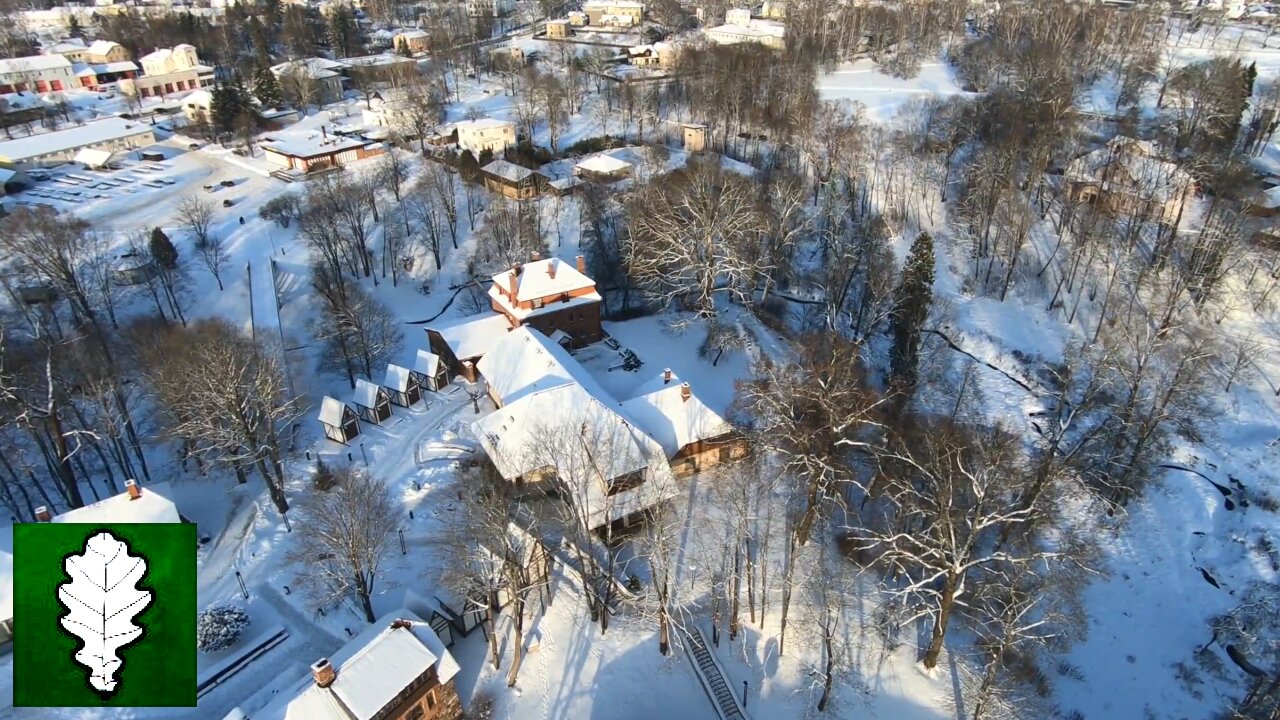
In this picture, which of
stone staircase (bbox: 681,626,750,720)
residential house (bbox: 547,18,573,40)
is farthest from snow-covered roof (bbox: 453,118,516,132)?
stone staircase (bbox: 681,626,750,720)

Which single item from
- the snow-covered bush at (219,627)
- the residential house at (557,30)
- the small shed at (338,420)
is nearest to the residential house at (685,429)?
the small shed at (338,420)

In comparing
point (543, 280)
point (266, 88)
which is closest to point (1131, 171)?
point (543, 280)

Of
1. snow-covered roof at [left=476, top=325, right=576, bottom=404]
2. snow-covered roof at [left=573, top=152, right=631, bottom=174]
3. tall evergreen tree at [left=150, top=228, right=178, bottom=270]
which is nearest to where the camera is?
snow-covered roof at [left=476, top=325, right=576, bottom=404]

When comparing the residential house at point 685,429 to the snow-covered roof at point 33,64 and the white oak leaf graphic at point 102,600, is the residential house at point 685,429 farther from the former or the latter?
the snow-covered roof at point 33,64

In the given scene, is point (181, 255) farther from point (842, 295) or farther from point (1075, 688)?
point (1075, 688)

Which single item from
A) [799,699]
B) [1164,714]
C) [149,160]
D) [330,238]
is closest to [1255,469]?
[1164,714]

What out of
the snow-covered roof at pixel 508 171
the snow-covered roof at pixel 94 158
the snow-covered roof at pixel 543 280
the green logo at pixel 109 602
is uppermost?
the green logo at pixel 109 602

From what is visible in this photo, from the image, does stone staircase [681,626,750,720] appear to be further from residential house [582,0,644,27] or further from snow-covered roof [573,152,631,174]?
residential house [582,0,644,27]
